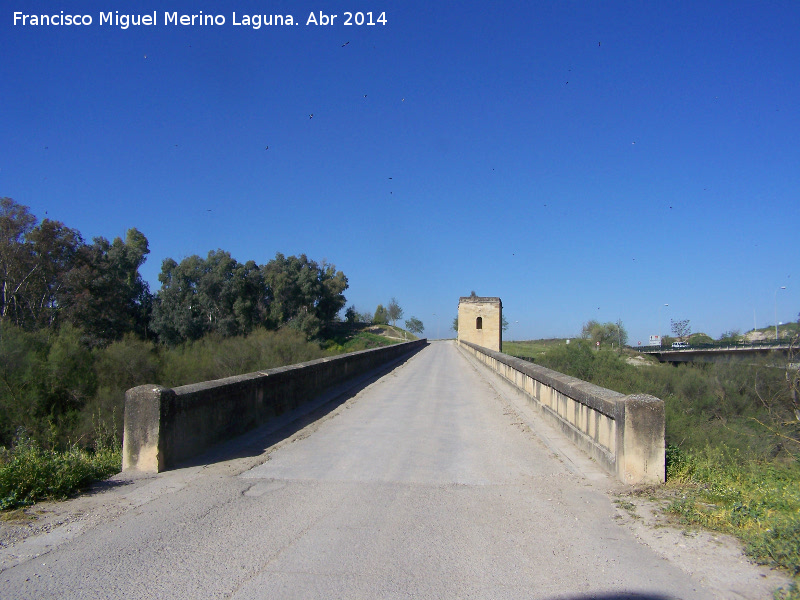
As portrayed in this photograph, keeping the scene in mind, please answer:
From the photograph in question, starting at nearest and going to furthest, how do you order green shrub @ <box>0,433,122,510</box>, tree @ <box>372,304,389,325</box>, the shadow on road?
the shadow on road < green shrub @ <box>0,433,122,510</box> < tree @ <box>372,304,389,325</box>

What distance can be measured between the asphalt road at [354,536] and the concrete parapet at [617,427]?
305 millimetres

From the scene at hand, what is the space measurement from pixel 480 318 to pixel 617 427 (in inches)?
2703

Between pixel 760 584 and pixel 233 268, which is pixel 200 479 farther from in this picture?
pixel 233 268

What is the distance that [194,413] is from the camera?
7656 millimetres

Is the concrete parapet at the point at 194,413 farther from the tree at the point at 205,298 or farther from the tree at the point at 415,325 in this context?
the tree at the point at 415,325

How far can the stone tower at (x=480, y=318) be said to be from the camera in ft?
241

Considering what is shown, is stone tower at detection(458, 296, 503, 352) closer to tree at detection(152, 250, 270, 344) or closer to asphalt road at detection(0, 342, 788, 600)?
tree at detection(152, 250, 270, 344)

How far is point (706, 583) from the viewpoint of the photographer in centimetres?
388

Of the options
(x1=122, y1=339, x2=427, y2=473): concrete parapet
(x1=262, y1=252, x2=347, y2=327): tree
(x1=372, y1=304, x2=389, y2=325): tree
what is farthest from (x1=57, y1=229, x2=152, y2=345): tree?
(x1=372, y1=304, x2=389, y2=325): tree

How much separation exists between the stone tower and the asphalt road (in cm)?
6571

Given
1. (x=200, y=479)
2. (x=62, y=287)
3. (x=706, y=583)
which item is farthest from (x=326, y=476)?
(x=62, y=287)

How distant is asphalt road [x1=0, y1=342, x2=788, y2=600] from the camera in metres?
3.84

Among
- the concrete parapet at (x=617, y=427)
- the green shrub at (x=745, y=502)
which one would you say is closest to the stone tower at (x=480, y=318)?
the concrete parapet at (x=617, y=427)

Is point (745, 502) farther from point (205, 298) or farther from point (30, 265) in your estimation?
point (205, 298)
